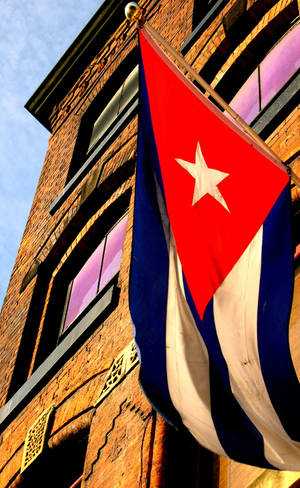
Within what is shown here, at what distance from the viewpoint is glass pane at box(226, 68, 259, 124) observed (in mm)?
8117

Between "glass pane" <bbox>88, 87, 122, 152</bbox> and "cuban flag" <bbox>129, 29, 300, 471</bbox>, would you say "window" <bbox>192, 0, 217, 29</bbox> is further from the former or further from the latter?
"cuban flag" <bbox>129, 29, 300, 471</bbox>

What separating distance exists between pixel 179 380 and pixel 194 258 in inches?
29.2

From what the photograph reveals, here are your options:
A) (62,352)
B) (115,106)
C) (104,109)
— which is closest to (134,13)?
A: (62,352)

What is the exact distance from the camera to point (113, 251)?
29.2 feet

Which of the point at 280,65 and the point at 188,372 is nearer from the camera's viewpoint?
the point at 188,372

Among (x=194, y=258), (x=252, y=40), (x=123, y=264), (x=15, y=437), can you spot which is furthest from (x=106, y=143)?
(x=194, y=258)

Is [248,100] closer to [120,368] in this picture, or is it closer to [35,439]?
[120,368]

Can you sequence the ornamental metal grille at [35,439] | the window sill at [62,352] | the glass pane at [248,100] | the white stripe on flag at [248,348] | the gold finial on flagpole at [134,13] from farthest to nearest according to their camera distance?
the glass pane at [248,100], the window sill at [62,352], the ornamental metal grille at [35,439], the gold finial on flagpole at [134,13], the white stripe on flag at [248,348]

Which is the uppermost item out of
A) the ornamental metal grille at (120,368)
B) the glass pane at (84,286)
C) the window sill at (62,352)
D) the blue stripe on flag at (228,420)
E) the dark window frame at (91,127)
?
the dark window frame at (91,127)

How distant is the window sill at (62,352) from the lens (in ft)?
23.9

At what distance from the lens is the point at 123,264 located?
24.4 ft

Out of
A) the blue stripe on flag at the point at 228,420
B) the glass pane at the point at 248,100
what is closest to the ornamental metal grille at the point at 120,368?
the blue stripe on flag at the point at 228,420

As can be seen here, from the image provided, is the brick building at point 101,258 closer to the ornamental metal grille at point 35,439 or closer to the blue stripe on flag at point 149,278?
the ornamental metal grille at point 35,439

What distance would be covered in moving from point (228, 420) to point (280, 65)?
16.8 ft
